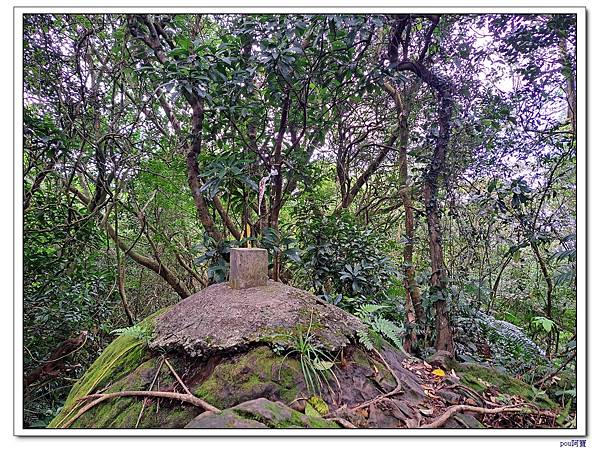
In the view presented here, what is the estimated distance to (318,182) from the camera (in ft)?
9.18

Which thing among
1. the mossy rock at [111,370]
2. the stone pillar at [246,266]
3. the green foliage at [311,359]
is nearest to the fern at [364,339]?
the green foliage at [311,359]

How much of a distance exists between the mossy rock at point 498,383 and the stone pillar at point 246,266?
3.51 feet

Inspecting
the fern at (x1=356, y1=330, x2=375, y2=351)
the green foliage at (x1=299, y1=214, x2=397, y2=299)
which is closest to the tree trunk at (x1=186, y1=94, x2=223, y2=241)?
the green foliage at (x1=299, y1=214, x2=397, y2=299)

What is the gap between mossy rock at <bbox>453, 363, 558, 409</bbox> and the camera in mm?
1441

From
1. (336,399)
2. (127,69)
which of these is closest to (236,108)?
(127,69)

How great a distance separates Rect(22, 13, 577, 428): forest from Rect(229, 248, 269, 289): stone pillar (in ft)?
0.28

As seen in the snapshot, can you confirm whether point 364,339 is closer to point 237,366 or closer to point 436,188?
point 237,366

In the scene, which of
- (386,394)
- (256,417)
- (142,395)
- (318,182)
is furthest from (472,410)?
(318,182)

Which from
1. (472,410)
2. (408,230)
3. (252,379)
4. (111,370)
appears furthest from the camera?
(408,230)

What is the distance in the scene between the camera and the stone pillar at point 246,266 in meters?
1.55

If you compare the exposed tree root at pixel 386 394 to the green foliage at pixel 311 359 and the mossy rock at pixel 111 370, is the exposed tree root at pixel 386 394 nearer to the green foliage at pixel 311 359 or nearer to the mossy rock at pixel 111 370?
the green foliage at pixel 311 359

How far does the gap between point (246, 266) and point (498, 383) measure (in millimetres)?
1297

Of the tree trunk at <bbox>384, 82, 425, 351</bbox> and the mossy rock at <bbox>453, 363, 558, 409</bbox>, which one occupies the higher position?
the tree trunk at <bbox>384, 82, 425, 351</bbox>

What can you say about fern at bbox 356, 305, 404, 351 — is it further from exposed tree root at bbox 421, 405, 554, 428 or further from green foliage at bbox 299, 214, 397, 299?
green foliage at bbox 299, 214, 397, 299
